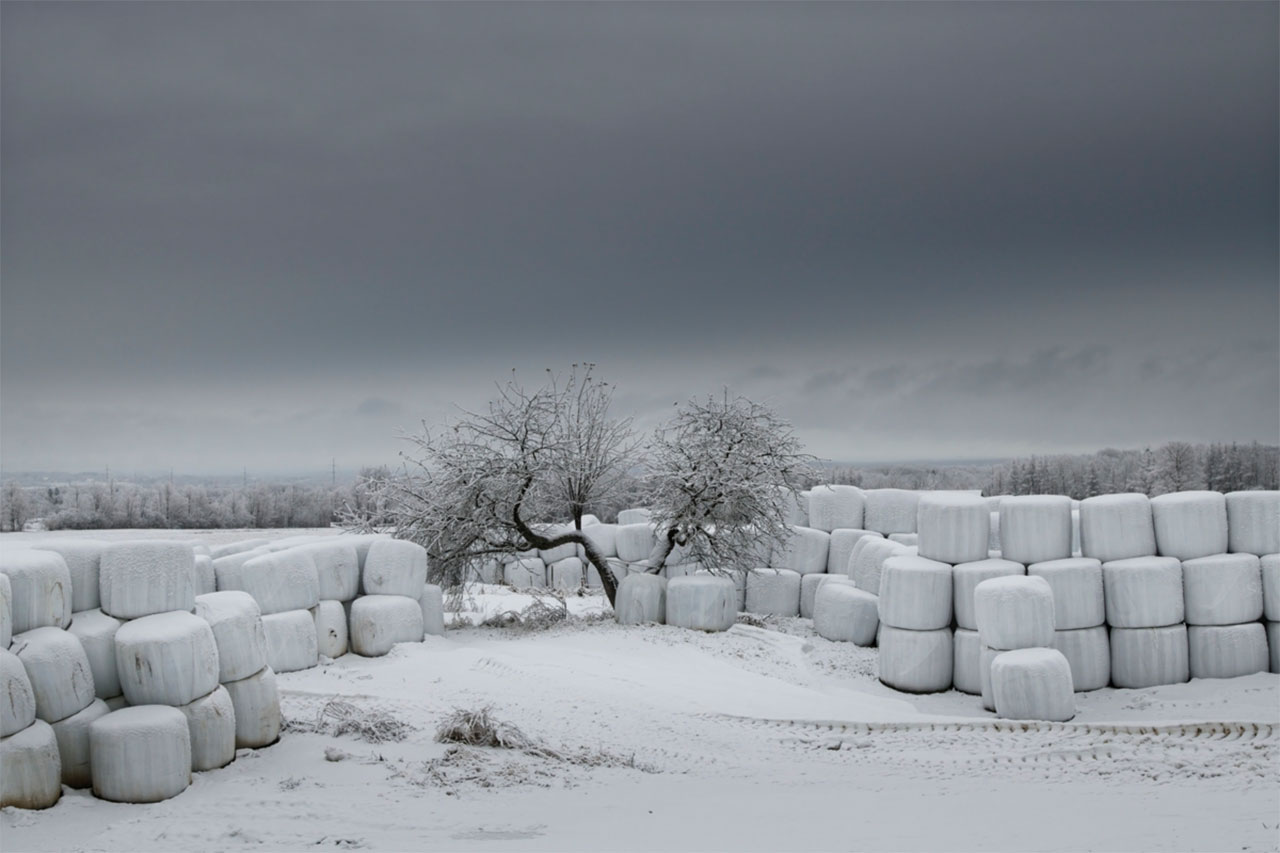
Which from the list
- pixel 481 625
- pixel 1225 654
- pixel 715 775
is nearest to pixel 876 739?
pixel 715 775

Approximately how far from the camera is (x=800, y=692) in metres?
10.7

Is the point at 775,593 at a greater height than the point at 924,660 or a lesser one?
greater

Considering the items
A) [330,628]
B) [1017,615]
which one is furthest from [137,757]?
[1017,615]

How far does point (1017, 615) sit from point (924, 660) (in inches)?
65.7

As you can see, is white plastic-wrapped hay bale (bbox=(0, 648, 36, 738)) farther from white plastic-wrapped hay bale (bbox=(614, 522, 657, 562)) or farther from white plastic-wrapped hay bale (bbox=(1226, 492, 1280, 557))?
white plastic-wrapped hay bale (bbox=(614, 522, 657, 562))

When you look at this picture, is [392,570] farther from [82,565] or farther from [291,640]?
[82,565]

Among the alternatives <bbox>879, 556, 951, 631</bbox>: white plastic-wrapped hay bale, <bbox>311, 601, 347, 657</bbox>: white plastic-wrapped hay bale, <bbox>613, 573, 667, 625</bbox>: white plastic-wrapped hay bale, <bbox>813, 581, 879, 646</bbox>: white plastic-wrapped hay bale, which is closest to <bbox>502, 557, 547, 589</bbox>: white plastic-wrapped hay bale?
<bbox>613, 573, 667, 625</bbox>: white plastic-wrapped hay bale

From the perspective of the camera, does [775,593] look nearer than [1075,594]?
No

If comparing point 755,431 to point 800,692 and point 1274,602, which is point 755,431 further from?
point 1274,602

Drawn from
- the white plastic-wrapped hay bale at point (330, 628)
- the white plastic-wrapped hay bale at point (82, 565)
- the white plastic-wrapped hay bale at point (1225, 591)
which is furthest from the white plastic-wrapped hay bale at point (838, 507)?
the white plastic-wrapped hay bale at point (82, 565)

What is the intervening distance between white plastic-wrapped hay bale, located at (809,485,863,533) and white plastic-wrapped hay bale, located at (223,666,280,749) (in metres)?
10.4

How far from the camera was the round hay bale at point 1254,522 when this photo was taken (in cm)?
1082

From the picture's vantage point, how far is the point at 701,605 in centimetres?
1345

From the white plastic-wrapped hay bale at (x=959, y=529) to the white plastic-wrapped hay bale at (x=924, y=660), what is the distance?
859mm
